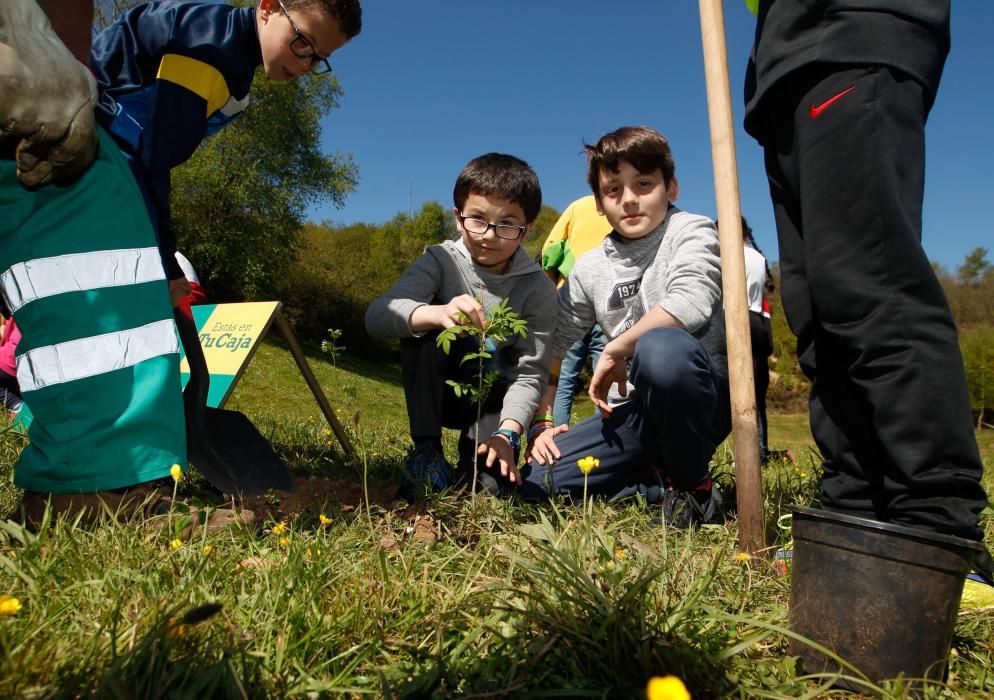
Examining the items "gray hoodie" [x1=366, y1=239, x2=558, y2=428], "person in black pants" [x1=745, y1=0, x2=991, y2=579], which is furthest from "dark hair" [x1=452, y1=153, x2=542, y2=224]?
"person in black pants" [x1=745, y1=0, x2=991, y2=579]

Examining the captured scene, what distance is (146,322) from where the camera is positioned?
1.71 m

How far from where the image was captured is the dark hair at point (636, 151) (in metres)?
2.47

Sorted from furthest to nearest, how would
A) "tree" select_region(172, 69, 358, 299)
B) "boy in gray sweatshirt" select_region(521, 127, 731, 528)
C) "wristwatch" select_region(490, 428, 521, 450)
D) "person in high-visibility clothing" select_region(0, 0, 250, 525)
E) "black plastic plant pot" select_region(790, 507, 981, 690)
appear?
"tree" select_region(172, 69, 358, 299), "wristwatch" select_region(490, 428, 521, 450), "boy in gray sweatshirt" select_region(521, 127, 731, 528), "person in high-visibility clothing" select_region(0, 0, 250, 525), "black plastic plant pot" select_region(790, 507, 981, 690)

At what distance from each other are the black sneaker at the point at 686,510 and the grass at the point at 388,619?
401mm

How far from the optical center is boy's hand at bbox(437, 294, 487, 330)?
2.05 m

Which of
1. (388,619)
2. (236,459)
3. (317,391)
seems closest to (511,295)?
(236,459)

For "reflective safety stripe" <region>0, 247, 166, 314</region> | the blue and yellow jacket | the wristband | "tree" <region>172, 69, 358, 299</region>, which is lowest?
the wristband

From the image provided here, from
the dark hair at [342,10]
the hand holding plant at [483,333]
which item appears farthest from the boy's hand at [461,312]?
the dark hair at [342,10]

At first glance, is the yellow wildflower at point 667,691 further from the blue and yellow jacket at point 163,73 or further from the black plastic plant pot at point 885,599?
the blue and yellow jacket at point 163,73

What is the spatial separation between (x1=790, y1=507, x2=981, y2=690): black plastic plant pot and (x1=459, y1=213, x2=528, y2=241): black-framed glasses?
1.70 meters

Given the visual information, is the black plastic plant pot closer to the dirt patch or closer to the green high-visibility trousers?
the dirt patch

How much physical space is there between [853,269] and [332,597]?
1.30 meters

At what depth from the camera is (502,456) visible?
2.30 meters

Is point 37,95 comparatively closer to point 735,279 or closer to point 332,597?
point 332,597
